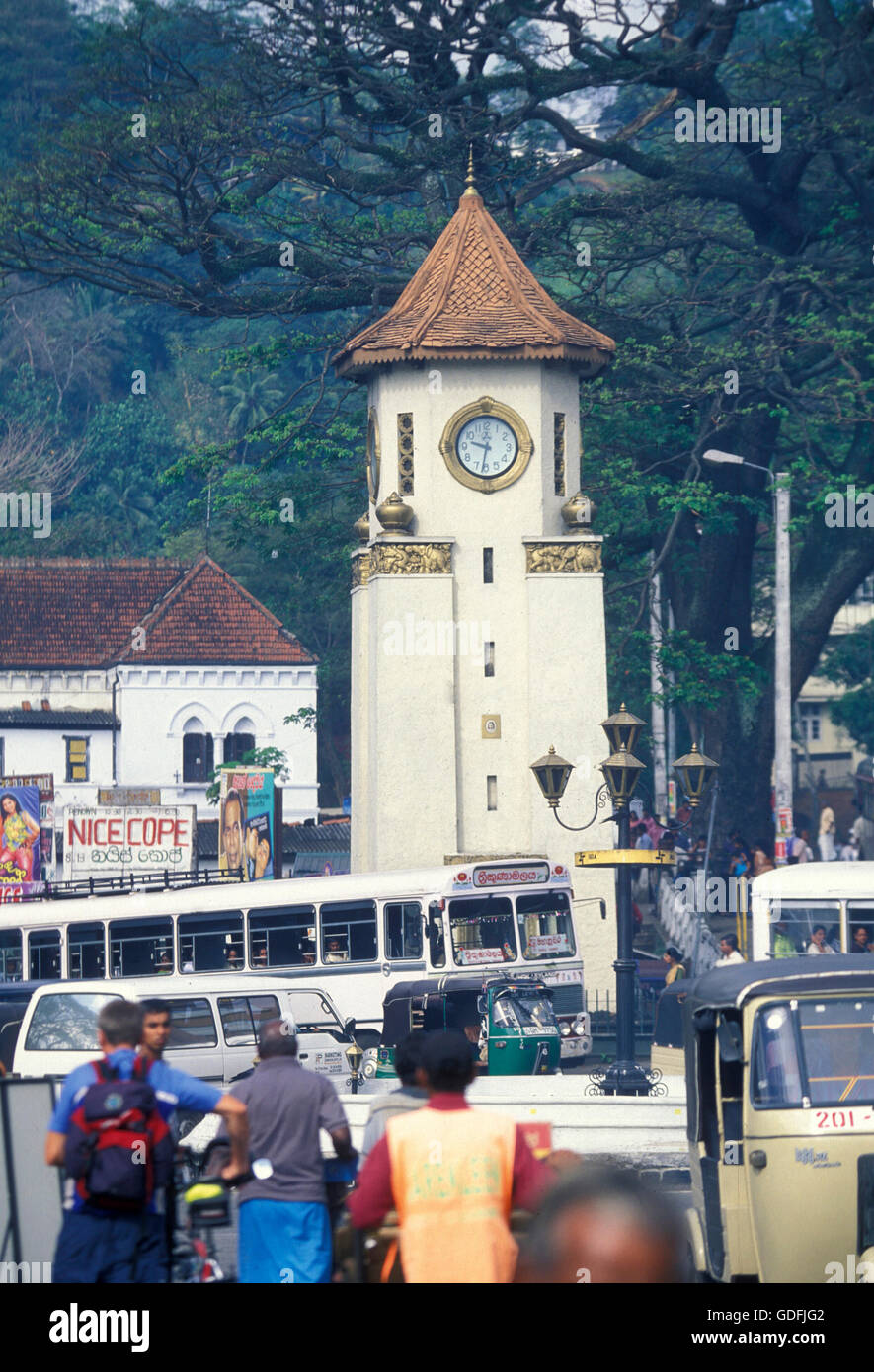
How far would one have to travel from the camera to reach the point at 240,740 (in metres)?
71.5

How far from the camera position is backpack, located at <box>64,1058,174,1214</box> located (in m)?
9.70

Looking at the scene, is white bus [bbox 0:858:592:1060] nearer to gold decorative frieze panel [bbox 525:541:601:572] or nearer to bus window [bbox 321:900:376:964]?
bus window [bbox 321:900:376:964]

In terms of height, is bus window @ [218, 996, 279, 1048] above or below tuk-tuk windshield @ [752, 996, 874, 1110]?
below

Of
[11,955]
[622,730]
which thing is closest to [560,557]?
[622,730]

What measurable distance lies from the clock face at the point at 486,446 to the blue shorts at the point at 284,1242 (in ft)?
95.5

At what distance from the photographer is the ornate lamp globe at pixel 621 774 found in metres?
26.1

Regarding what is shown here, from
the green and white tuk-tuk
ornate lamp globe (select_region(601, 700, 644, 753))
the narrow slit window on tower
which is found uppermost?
the narrow slit window on tower

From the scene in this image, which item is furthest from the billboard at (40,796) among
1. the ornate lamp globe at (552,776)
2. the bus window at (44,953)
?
the ornate lamp globe at (552,776)

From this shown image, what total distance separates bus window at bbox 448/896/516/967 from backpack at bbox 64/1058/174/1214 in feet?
70.1

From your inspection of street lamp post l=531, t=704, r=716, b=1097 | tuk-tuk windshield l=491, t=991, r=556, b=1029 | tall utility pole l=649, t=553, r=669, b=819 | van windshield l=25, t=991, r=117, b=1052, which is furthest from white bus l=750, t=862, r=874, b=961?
tall utility pole l=649, t=553, r=669, b=819

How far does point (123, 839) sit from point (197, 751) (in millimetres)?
30484

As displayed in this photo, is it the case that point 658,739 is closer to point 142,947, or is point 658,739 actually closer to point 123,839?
point 123,839
